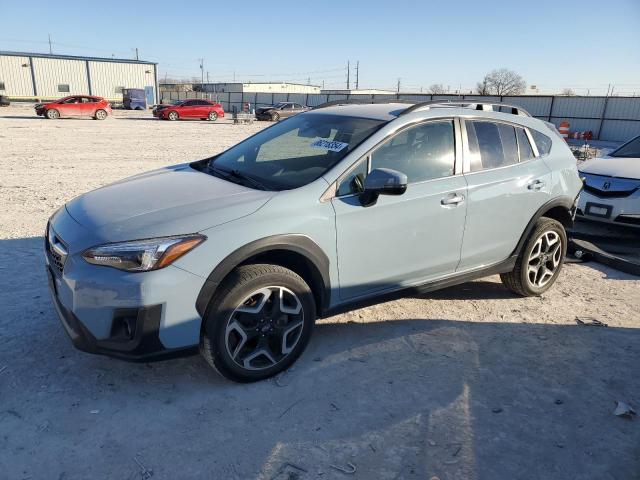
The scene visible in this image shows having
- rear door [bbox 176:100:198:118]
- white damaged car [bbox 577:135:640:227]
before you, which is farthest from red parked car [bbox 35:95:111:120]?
white damaged car [bbox 577:135:640:227]

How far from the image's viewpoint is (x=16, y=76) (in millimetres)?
45656

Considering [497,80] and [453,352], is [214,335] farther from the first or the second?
[497,80]

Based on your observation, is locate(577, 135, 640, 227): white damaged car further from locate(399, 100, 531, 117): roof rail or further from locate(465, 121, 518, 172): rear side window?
locate(465, 121, 518, 172): rear side window

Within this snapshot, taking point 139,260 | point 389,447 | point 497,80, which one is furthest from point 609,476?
point 497,80

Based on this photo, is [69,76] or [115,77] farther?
[115,77]

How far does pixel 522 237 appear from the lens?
4.39 m

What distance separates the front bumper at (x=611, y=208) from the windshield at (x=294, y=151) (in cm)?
442

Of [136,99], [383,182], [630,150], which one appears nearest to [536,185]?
[383,182]

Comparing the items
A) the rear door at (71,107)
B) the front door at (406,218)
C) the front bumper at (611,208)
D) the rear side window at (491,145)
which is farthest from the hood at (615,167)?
the rear door at (71,107)

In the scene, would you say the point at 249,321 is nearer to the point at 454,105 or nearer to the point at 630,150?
the point at 454,105

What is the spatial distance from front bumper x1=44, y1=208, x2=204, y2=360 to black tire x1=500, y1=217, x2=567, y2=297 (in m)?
3.09

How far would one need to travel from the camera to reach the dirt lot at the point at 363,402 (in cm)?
253

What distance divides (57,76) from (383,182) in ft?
176

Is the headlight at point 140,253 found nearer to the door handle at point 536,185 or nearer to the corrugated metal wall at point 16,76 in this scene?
the door handle at point 536,185
